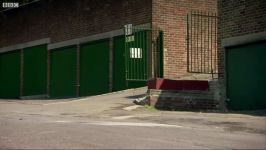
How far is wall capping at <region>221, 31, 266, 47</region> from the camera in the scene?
1665 cm

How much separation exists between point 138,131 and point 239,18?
7.16 meters

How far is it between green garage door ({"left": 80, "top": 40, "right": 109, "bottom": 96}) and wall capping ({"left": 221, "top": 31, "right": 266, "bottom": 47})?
28.3 ft

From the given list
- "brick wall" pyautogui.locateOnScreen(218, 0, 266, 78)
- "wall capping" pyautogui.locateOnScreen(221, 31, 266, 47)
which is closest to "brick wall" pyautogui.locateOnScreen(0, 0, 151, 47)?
"brick wall" pyautogui.locateOnScreen(218, 0, 266, 78)

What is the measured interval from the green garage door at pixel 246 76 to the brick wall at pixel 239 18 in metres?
0.43

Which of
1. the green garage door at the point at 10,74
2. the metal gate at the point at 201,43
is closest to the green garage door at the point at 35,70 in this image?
the green garage door at the point at 10,74

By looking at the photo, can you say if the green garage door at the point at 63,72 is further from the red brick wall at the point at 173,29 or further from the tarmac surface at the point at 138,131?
the tarmac surface at the point at 138,131

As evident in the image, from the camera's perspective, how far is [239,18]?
17.4 m

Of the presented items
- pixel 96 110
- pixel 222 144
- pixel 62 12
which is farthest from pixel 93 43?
pixel 222 144

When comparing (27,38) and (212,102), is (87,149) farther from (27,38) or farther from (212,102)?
(27,38)

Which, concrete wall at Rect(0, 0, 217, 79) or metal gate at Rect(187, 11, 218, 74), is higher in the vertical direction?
concrete wall at Rect(0, 0, 217, 79)

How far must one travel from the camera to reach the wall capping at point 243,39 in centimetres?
1665

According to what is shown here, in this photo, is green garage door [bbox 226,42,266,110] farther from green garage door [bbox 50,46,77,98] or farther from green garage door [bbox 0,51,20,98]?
green garage door [bbox 0,51,20,98]

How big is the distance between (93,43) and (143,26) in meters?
4.03

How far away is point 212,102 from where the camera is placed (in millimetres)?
17656
